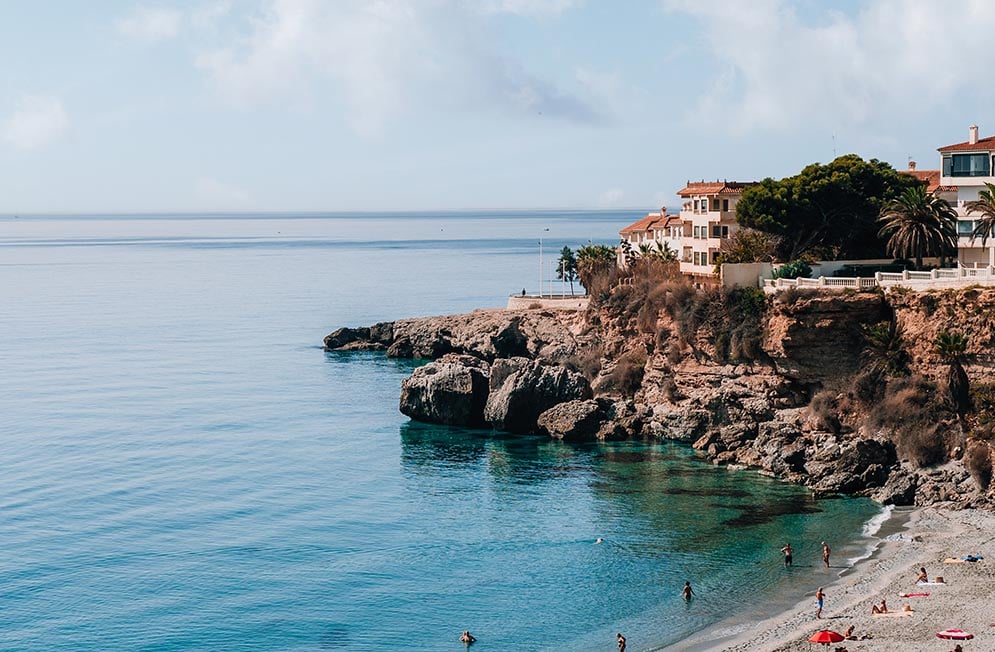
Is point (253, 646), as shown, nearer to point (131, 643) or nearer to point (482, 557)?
point (131, 643)

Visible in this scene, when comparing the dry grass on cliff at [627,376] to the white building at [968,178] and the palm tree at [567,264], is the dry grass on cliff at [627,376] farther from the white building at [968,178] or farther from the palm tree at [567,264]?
the palm tree at [567,264]

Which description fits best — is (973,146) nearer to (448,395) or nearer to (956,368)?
(956,368)

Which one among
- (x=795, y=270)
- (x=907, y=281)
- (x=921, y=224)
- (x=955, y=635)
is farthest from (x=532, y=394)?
(x=955, y=635)

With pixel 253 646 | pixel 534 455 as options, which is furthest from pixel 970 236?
pixel 253 646

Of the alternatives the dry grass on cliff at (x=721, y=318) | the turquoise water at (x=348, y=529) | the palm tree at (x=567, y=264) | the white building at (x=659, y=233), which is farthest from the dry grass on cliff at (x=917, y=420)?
the palm tree at (x=567, y=264)

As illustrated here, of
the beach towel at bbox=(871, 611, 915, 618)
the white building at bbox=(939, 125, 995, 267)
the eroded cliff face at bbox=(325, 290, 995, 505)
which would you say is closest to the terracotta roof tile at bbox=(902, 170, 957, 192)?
the white building at bbox=(939, 125, 995, 267)

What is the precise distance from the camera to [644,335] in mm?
95812

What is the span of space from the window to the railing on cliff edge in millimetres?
10827

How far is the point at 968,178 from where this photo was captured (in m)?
86.4

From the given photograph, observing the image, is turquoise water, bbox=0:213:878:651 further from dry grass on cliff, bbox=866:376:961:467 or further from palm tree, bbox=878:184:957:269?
palm tree, bbox=878:184:957:269

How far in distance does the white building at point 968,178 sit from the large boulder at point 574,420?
28811 millimetres

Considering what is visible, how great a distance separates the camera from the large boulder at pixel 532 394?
9019cm

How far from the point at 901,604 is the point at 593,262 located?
6569cm

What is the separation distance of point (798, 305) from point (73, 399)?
202 feet
